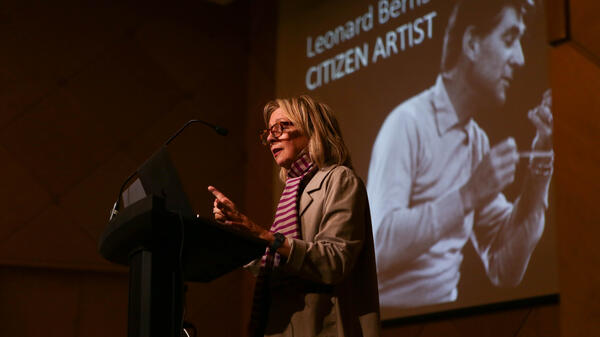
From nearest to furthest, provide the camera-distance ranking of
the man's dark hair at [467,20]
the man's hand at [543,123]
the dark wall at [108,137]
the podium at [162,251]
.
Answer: the podium at [162,251] < the man's hand at [543,123] < the man's dark hair at [467,20] < the dark wall at [108,137]

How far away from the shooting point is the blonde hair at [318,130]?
242 centimetres

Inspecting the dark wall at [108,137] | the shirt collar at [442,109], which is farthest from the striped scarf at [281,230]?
the shirt collar at [442,109]

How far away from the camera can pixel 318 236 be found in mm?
2184

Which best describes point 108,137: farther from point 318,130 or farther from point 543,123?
point 318,130

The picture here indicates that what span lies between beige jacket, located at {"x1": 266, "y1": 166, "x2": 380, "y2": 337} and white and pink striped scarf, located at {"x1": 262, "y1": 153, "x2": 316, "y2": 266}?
4cm

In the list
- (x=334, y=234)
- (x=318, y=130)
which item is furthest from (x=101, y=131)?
(x=334, y=234)

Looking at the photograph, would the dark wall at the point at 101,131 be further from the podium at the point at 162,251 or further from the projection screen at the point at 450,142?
the podium at the point at 162,251

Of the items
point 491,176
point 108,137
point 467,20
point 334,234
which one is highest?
point 467,20

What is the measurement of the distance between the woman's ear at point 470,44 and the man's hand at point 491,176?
0.57m

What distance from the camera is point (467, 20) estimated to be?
4.39 metres

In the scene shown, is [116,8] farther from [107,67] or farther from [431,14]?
[431,14]

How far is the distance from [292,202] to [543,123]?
1.92 meters

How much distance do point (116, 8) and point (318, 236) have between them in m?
3.90

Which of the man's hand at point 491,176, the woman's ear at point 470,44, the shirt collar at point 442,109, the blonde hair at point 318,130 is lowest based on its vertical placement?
the blonde hair at point 318,130
